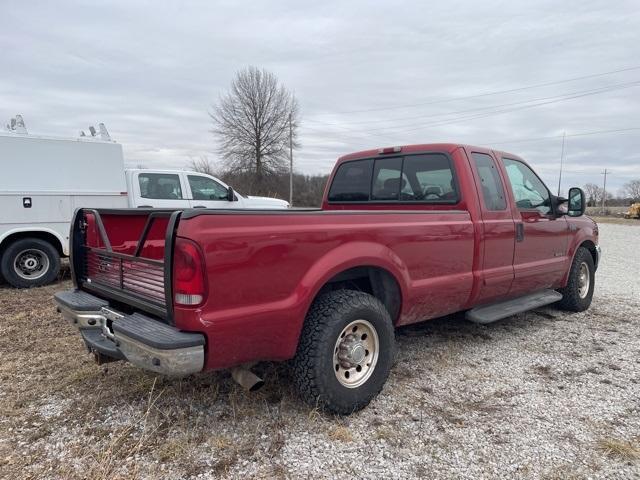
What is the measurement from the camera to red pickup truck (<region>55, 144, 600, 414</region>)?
8.05ft

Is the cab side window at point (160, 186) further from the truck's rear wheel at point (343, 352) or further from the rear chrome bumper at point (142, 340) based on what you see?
the truck's rear wheel at point (343, 352)

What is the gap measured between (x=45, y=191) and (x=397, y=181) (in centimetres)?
570

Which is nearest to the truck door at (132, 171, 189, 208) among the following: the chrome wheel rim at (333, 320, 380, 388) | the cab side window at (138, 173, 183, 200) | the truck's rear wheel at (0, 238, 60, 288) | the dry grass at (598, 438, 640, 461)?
the cab side window at (138, 173, 183, 200)

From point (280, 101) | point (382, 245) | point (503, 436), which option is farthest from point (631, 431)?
point (280, 101)

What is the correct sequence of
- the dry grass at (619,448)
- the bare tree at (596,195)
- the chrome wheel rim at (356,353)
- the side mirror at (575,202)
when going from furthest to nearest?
the bare tree at (596,195) < the side mirror at (575,202) < the chrome wheel rim at (356,353) < the dry grass at (619,448)

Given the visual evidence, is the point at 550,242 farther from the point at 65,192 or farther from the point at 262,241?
the point at 65,192

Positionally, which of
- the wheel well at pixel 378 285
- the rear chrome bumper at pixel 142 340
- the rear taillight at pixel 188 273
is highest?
the rear taillight at pixel 188 273

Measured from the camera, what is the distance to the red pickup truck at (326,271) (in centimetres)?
246

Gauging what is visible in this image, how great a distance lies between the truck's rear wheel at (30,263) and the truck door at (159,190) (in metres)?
1.70

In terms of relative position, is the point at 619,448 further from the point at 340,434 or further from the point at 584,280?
the point at 584,280

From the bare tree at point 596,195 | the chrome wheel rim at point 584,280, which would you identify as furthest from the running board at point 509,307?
the bare tree at point 596,195

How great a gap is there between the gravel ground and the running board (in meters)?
0.37

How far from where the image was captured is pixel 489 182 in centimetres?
444

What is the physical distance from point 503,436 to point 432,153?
2.55m
